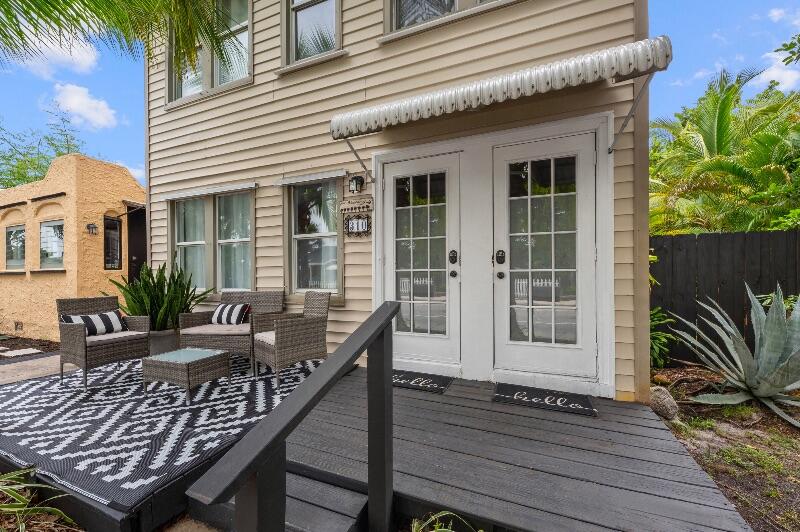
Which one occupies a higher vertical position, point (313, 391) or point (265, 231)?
point (265, 231)

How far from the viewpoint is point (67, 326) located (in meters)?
3.68

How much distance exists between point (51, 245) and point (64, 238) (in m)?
0.74

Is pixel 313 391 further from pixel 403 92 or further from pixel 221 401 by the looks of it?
pixel 403 92

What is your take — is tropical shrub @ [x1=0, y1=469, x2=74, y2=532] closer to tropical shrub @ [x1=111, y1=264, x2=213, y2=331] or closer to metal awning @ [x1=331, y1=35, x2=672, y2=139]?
tropical shrub @ [x1=111, y1=264, x2=213, y2=331]

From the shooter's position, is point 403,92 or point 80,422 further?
point 403,92

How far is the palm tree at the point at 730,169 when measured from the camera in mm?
6375

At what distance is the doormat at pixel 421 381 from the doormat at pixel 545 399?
A: 466 millimetres

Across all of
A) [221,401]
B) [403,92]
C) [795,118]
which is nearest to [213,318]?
[221,401]

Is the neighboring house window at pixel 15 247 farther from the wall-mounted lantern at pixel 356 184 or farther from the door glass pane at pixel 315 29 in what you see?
the wall-mounted lantern at pixel 356 184

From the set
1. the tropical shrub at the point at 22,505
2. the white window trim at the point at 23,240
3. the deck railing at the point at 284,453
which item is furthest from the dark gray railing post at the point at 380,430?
the white window trim at the point at 23,240

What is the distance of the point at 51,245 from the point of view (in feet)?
24.7

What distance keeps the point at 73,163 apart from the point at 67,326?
4.85 metres

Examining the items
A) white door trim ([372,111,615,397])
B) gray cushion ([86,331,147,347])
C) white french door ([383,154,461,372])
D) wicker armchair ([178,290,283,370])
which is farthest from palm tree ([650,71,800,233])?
gray cushion ([86,331,147,347])

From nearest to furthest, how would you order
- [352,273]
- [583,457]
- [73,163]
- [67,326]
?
[583,457], [67,326], [352,273], [73,163]
